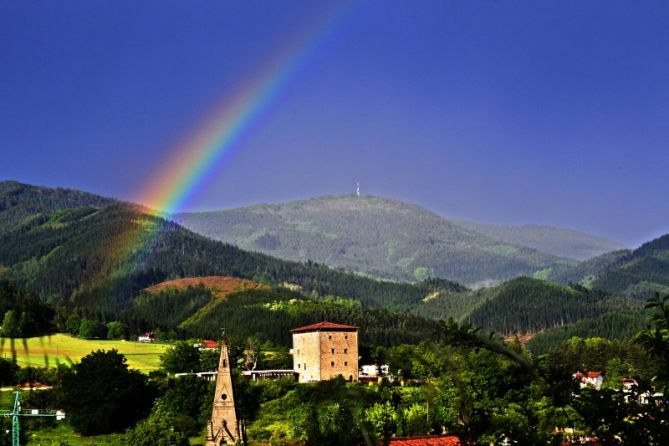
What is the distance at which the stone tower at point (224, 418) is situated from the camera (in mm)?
53094

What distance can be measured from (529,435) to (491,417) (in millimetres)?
451

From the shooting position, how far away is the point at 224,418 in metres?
53.3

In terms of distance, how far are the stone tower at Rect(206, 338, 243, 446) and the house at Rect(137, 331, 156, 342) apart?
10500 centimetres

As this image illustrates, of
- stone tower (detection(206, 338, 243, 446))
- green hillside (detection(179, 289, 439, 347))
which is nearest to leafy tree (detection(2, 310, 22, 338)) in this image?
stone tower (detection(206, 338, 243, 446))

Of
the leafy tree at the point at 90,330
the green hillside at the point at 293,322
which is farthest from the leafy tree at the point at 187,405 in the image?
the leafy tree at the point at 90,330

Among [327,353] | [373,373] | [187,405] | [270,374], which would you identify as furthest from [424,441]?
[373,373]

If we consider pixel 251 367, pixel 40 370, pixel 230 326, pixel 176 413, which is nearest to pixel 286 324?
pixel 230 326

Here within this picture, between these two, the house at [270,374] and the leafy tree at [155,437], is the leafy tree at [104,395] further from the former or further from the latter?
the house at [270,374]

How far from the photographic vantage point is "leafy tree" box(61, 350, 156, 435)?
269 ft

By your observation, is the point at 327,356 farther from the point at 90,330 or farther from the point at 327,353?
the point at 90,330

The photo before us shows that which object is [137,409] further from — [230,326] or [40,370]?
[230,326]

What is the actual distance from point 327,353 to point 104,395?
2822cm

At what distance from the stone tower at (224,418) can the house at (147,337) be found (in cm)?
10500

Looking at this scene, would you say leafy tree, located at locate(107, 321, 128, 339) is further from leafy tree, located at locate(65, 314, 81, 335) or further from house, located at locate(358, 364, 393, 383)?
house, located at locate(358, 364, 393, 383)
